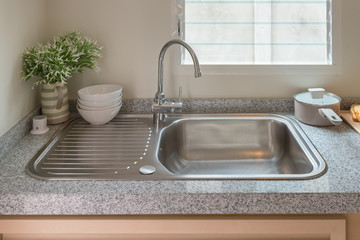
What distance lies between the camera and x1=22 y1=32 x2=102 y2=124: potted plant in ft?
4.75

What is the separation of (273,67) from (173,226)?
3.21 ft

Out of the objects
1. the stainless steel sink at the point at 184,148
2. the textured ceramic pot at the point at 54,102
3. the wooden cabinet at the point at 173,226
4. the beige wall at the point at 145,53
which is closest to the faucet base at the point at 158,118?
the stainless steel sink at the point at 184,148

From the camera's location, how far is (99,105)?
1543mm

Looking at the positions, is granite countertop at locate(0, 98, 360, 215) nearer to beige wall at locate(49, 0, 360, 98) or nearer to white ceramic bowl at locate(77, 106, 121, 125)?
white ceramic bowl at locate(77, 106, 121, 125)

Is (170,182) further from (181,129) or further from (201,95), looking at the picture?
(201,95)

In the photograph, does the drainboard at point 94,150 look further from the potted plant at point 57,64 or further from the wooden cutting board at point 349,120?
the wooden cutting board at point 349,120

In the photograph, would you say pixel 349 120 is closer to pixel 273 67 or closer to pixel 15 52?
pixel 273 67

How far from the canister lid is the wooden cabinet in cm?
63

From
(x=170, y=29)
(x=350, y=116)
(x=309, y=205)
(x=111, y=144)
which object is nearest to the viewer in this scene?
(x=309, y=205)

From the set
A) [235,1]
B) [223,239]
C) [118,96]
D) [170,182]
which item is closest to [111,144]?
[118,96]

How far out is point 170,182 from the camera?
1071 millimetres

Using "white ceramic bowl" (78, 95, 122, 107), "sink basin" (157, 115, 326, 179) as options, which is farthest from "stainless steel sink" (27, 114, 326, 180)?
"white ceramic bowl" (78, 95, 122, 107)

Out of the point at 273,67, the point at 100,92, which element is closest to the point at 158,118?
the point at 100,92

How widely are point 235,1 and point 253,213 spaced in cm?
105
